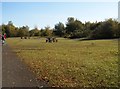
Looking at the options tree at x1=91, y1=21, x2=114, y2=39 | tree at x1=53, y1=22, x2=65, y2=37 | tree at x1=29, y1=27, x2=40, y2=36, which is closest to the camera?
tree at x1=91, y1=21, x2=114, y2=39

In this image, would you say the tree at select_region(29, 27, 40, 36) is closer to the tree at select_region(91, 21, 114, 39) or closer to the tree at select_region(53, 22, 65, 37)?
the tree at select_region(53, 22, 65, 37)

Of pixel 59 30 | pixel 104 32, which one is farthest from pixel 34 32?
pixel 104 32

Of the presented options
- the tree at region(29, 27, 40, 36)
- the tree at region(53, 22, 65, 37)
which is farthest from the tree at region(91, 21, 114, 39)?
the tree at region(29, 27, 40, 36)

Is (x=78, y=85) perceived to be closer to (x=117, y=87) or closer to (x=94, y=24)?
(x=117, y=87)

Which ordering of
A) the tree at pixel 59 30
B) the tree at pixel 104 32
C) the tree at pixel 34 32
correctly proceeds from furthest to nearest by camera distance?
1. the tree at pixel 34 32
2. the tree at pixel 59 30
3. the tree at pixel 104 32

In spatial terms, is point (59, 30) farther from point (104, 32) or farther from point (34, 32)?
point (104, 32)

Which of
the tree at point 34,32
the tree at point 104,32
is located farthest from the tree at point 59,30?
the tree at point 104,32

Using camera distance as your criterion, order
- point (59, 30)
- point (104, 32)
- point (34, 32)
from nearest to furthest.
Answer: point (104, 32)
point (59, 30)
point (34, 32)

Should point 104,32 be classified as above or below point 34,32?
below

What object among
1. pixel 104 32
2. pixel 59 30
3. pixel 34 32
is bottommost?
pixel 104 32

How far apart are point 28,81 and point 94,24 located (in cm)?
11936

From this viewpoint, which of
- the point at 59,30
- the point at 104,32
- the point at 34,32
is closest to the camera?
the point at 104,32

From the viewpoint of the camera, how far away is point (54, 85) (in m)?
10.2

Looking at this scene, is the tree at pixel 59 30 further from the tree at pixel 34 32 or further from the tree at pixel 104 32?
the tree at pixel 104 32
